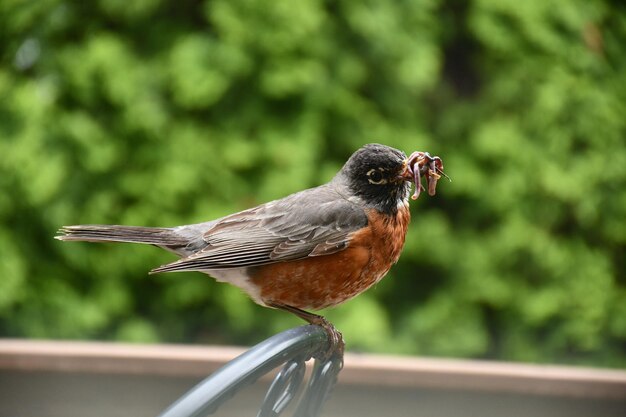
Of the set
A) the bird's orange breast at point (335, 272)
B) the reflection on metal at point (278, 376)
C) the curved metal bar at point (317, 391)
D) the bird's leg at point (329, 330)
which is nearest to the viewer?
the reflection on metal at point (278, 376)

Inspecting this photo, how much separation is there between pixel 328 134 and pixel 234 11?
0.74m

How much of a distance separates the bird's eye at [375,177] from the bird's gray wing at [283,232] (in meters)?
0.10

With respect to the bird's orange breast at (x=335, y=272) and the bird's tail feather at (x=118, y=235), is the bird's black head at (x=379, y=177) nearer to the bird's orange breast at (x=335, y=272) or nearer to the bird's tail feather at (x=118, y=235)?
the bird's orange breast at (x=335, y=272)

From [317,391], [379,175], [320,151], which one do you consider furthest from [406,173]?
[320,151]

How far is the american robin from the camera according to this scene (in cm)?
242

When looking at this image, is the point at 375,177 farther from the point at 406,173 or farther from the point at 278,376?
the point at 278,376

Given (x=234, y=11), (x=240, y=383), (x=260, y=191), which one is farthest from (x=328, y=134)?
(x=240, y=383)

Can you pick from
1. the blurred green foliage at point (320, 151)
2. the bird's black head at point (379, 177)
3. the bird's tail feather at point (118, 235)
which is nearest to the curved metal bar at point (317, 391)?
the bird's black head at point (379, 177)

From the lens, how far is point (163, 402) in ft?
7.64

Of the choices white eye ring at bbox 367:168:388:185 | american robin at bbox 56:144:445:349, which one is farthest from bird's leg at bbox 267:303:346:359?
white eye ring at bbox 367:168:388:185

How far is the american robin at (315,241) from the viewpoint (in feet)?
7.95

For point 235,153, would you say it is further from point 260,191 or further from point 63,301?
point 63,301

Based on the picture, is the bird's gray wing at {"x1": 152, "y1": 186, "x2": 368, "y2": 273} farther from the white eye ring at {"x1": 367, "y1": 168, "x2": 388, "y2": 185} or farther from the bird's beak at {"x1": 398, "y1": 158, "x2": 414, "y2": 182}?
the bird's beak at {"x1": 398, "y1": 158, "x2": 414, "y2": 182}

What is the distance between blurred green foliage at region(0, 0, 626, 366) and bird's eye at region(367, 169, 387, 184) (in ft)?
4.51
